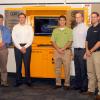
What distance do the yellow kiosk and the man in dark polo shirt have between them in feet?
→ 3.31

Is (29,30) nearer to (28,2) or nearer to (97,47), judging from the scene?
(28,2)

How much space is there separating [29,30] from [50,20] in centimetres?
59

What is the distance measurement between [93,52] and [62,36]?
929mm

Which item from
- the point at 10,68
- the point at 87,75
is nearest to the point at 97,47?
the point at 87,75

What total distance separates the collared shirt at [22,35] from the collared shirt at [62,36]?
1.59 ft

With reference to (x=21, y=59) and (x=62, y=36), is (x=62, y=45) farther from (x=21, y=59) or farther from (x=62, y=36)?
(x=21, y=59)

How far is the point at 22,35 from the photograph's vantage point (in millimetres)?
6473

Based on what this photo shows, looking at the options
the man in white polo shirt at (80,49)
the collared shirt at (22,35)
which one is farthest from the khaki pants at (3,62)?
the man in white polo shirt at (80,49)

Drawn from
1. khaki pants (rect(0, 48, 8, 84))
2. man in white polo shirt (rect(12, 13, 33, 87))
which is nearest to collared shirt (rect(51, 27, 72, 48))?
man in white polo shirt (rect(12, 13, 33, 87))

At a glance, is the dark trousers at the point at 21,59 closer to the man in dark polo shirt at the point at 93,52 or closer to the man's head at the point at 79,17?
the man's head at the point at 79,17

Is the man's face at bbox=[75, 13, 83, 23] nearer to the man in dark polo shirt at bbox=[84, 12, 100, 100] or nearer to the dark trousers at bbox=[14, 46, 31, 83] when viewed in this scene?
the man in dark polo shirt at bbox=[84, 12, 100, 100]

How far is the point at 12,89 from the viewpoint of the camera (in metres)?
6.35

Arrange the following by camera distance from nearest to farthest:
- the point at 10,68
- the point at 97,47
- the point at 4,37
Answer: the point at 97,47 → the point at 4,37 → the point at 10,68

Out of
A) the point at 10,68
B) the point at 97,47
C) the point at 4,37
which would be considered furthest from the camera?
the point at 10,68
